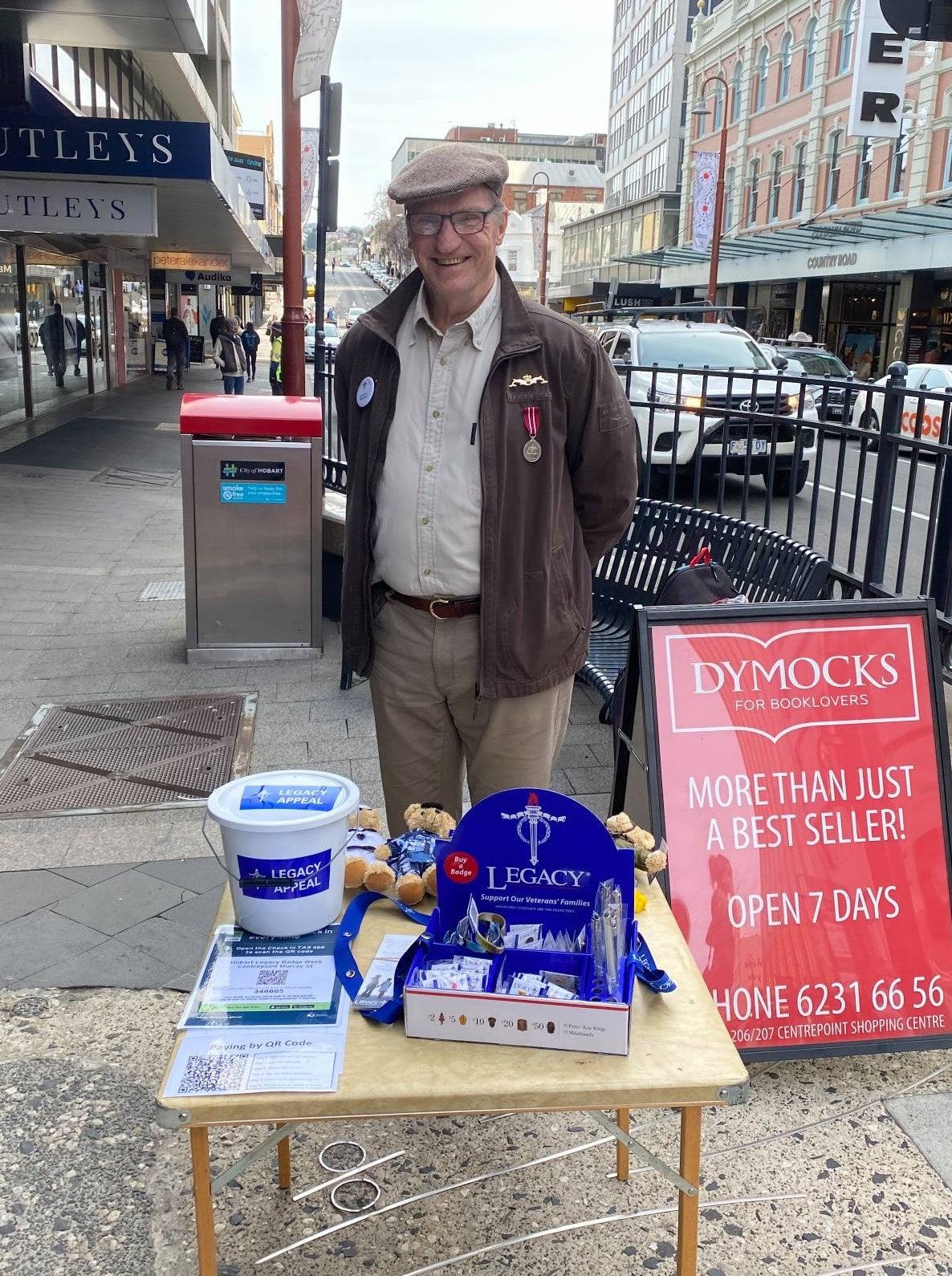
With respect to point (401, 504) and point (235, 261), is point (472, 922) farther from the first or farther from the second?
point (235, 261)

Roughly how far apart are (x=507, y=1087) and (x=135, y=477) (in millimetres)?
12936

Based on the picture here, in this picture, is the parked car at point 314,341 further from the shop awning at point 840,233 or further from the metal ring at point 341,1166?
the shop awning at point 840,233

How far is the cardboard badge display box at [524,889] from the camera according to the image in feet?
5.97

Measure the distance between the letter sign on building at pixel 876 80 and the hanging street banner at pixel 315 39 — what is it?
19.5 m

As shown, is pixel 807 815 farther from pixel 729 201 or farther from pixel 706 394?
pixel 729 201

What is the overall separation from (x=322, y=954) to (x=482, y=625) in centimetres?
88

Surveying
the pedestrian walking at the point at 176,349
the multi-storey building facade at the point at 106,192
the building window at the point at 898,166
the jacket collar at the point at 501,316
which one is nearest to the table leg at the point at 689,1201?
the jacket collar at the point at 501,316

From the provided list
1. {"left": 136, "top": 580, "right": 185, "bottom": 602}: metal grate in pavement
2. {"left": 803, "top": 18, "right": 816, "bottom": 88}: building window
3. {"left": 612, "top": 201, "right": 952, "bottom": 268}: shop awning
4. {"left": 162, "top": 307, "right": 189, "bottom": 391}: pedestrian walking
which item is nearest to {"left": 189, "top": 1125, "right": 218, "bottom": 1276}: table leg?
{"left": 136, "top": 580, "right": 185, "bottom": 602}: metal grate in pavement

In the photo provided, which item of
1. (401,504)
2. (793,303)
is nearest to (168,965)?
(401,504)

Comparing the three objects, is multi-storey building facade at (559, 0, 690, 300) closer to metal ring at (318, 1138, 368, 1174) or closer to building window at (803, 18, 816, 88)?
building window at (803, 18, 816, 88)

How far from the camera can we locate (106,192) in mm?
9625

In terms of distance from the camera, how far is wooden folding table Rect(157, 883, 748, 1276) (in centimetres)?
164

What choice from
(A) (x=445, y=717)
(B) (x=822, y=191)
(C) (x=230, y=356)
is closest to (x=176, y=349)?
(C) (x=230, y=356)

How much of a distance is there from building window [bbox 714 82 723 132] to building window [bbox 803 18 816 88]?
35.4 feet
